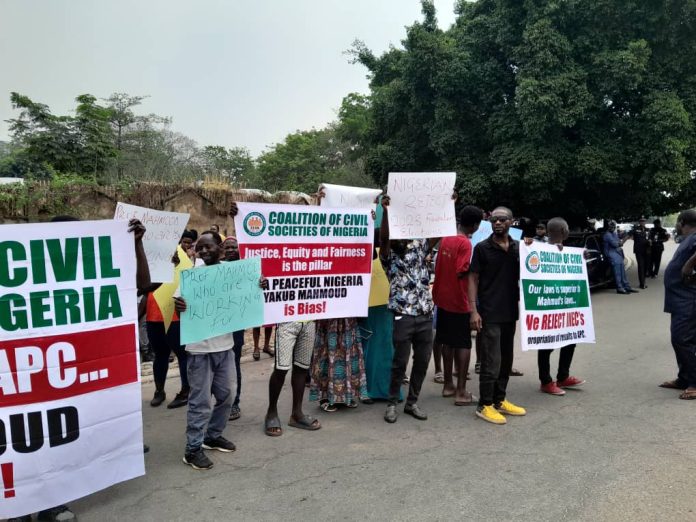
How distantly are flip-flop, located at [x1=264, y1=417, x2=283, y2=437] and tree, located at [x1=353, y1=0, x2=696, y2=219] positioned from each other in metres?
11.2

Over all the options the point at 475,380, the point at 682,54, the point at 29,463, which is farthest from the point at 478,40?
the point at 29,463

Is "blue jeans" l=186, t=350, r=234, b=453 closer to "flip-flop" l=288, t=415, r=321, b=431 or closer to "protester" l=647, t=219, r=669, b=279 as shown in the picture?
"flip-flop" l=288, t=415, r=321, b=431

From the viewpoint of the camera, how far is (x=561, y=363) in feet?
17.8

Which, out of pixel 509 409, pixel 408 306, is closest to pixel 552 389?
pixel 509 409

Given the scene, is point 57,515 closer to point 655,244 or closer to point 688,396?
point 688,396

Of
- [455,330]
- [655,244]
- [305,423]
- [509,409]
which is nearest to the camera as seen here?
[305,423]

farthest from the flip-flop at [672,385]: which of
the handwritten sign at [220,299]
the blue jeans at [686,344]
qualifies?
the handwritten sign at [220,299]

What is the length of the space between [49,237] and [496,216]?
344cm

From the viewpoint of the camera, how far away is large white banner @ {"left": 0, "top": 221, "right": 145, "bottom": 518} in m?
2.83

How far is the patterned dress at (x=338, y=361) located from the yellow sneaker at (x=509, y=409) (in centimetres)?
131

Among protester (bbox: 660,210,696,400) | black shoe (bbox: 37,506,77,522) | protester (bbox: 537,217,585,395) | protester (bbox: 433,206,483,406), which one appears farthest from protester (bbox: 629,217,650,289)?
black shoe (bbox: 37,506,77,522)

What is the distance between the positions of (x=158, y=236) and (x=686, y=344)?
5.24 m

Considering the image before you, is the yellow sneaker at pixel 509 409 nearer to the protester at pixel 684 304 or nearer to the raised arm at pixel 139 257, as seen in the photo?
the protester at pixel 684 304

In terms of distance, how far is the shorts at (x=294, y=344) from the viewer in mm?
4234
